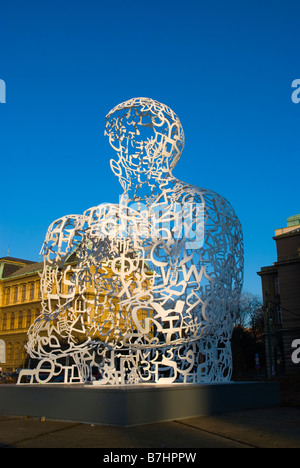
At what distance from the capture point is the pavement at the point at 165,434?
5691 mm

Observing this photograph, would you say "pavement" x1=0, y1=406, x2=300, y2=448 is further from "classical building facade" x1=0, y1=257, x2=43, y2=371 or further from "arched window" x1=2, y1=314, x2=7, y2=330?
"arched window" x1=2, y1=314, x2=7, y2=330

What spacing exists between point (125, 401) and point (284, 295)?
3081cm

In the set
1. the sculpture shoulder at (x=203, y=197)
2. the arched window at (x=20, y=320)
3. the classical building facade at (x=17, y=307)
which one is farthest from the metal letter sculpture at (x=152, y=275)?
the arched window at (x=20, y=320)

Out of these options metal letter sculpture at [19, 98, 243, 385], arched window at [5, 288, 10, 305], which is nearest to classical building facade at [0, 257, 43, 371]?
arched window at [5, 288, 10, 305]

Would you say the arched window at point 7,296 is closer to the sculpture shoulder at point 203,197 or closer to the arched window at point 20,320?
the arched window at point 20,320

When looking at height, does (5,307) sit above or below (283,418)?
above

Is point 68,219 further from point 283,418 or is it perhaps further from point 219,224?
point 283,418

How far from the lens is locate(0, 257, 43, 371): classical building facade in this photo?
4222 centimetres

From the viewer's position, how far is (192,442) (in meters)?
5.83

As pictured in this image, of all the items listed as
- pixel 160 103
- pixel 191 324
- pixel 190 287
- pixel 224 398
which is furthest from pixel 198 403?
pixel 160 103

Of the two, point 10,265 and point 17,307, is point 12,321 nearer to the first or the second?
point 17,307

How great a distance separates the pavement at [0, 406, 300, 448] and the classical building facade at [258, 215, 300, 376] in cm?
2667
